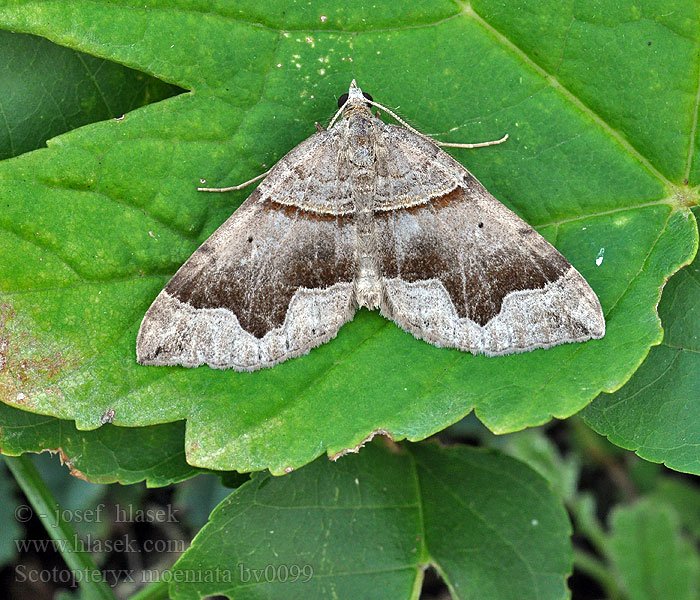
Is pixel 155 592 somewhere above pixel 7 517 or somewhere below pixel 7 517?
above

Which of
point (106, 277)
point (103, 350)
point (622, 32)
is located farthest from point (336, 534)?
point (622, 32)

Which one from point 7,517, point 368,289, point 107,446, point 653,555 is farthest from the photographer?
point 7,517

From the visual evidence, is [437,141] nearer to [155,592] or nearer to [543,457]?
[543,457]

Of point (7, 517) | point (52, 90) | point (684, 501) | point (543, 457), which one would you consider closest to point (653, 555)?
point (684, 501)

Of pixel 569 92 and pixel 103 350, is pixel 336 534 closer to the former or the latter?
pixel 103 350

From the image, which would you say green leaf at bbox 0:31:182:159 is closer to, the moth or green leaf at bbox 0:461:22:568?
the moth

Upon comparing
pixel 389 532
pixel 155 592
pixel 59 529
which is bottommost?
pixel 155 592

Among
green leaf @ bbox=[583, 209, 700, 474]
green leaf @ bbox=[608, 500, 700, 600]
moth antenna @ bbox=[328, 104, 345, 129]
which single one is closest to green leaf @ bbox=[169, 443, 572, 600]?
green leaf @ bbox=[583, 209, 700, 474]
